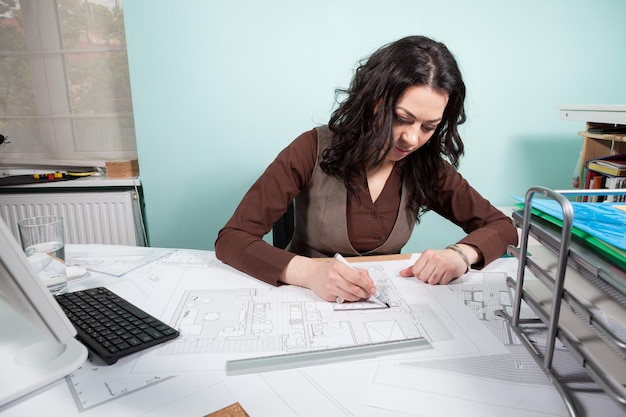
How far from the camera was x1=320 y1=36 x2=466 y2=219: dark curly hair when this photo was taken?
1093 mm

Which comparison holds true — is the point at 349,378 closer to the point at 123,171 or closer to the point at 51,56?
the point at 123,171

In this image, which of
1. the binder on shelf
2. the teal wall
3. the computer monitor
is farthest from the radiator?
the binder on shelf

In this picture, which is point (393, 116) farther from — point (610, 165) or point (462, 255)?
point (610, 165)

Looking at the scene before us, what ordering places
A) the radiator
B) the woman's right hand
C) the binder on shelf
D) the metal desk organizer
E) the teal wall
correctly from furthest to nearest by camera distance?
the radiator
the teal wall
the binder on shelf
the woman's right hand
the metal desk organizer

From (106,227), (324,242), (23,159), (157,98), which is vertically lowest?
(106,227)

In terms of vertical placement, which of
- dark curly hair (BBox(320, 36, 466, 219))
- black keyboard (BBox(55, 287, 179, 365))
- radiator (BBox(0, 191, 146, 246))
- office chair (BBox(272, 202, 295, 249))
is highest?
dark curly hair (BBox(320, 36, 466, 219))

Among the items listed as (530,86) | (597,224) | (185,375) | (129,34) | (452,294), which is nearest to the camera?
(597,224)

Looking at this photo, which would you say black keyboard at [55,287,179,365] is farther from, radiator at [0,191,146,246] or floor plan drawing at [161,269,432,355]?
radiator at [0,191,146,246]

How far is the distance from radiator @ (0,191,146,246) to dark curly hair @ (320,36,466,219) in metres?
1.26

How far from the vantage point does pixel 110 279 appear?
98 cm

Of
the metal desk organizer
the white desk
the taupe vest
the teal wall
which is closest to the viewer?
the metal desk organizer

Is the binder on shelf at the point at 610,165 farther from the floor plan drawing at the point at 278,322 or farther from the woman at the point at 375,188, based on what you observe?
the floor plan drawing at the point at 278,322

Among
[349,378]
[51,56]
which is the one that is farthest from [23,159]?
[349,378]

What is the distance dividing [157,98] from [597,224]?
6.08ft
